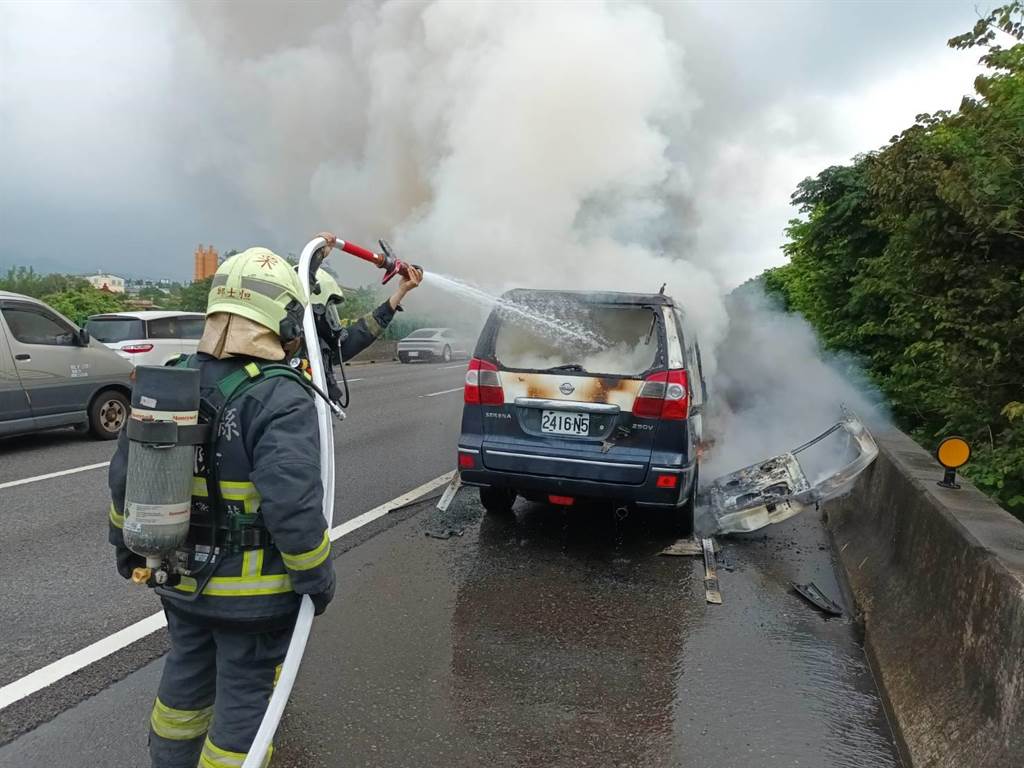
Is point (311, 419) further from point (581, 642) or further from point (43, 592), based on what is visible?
point (43, 592)

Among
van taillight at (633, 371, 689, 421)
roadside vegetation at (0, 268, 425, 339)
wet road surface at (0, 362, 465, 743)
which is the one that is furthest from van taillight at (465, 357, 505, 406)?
roadside vegetation at (0, 268, 425, 339)

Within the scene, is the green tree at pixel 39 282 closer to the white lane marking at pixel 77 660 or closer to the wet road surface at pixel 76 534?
the wet road surface at pixel 76 534

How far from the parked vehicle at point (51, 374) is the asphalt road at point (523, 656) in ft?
7.92

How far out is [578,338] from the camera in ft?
16.5

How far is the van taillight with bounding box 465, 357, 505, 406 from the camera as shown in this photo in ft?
16.2

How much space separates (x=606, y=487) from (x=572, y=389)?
2.20 ft

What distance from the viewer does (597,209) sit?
8.23 meters

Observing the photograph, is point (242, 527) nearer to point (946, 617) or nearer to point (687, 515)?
point (946, 617)

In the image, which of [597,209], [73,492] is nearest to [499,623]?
[73,492]

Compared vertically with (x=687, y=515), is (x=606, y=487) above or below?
above

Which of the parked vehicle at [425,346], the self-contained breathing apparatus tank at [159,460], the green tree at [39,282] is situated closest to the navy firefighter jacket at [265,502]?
the self-contained breathing apparatus tank at [159,460]

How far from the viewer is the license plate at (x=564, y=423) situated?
4.76m

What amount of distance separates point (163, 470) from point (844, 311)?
8.79 metres

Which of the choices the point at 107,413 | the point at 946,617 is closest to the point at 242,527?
the point at 946,617
